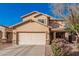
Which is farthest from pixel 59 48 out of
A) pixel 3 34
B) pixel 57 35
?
pixel 3 34

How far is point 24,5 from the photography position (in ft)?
71.8

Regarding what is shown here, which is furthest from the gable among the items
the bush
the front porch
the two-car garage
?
the bush

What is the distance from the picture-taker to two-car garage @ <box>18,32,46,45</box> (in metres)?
23.2

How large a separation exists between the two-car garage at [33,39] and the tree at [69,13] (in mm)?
2705

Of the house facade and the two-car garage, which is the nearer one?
the two-car garage

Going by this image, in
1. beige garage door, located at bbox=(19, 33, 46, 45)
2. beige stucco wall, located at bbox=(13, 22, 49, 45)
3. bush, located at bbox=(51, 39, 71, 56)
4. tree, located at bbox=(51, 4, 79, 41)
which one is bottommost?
bush, located at bbox=(51, 39, 71, 56)

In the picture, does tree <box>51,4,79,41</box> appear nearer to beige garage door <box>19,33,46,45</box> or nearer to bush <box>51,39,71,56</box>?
beige garage door <box>19,33,46,45</box>

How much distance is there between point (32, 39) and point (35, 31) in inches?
38.9

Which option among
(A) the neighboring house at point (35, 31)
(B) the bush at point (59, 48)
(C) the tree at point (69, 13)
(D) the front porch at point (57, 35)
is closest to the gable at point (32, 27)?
(A) the neighboring house at point (35, 31)

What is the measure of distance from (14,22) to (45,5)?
4151 mm

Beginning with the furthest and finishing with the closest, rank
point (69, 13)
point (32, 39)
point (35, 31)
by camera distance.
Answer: point (35, 31) → point (32, 39) → point (69, 13)

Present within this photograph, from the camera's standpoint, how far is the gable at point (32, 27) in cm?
2408

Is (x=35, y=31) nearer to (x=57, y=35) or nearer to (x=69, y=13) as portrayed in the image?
(x=57, y=35)

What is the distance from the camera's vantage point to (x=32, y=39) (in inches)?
915
